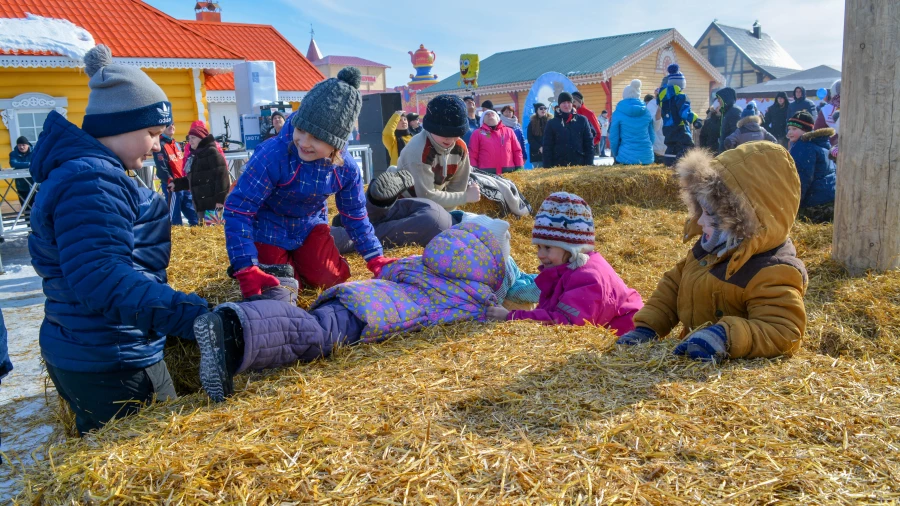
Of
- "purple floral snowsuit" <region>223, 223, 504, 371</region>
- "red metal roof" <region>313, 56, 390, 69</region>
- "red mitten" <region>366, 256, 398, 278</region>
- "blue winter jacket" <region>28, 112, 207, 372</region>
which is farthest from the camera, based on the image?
"red metal roof" <region>313, 56, 390, 69</region>

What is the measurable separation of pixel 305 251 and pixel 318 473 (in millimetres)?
2322

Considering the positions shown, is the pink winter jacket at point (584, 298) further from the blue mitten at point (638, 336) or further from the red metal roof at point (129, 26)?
the red metal roof at point (129, 26)

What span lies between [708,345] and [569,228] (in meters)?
1.25

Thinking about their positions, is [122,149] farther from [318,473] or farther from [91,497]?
[318,473]

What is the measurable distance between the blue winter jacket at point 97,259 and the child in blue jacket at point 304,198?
1.86 ft

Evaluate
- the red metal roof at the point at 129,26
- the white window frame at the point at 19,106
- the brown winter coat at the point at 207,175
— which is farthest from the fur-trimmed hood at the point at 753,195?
the red metal roof at the point at 129,26

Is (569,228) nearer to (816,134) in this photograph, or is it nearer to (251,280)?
(251,280)

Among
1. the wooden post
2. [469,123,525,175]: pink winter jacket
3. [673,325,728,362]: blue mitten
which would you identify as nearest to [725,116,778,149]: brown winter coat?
[469,123,525,175]: pink winter jacket

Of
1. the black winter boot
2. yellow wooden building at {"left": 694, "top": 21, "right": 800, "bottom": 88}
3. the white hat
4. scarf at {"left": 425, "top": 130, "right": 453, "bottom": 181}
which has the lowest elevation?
the white hat

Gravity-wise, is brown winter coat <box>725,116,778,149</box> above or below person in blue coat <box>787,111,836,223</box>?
above

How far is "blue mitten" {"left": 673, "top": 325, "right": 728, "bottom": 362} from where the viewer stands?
256cm

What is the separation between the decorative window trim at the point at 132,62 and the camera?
12.9 m

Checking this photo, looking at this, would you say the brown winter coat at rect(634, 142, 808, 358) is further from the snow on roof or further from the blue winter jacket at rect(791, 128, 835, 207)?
the snow on roof

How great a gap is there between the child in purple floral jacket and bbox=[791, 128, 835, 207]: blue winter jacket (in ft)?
17.3
